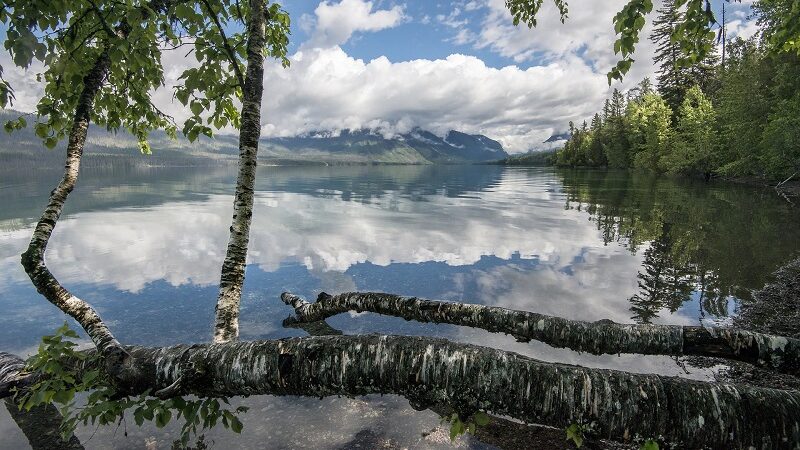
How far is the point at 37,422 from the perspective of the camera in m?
7.00

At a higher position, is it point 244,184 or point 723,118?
point 723,118

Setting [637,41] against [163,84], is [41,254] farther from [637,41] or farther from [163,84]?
[637,41]

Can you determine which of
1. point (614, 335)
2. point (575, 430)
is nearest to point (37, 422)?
point (575, 430)

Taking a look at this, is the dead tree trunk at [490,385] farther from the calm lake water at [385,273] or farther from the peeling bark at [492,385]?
the calm lake water at [385,273]

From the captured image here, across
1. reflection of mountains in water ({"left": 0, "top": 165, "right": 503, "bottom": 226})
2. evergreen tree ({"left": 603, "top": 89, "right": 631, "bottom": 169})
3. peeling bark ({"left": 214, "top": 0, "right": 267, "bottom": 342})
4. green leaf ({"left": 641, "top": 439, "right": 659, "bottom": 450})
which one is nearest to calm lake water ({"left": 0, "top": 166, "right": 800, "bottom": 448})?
peeling bark ({"left": 214, "top": 0, "right": 267, "bottom": 342})

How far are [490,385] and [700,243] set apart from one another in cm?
2413

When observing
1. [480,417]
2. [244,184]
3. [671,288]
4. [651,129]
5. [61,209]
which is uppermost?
[651,129]

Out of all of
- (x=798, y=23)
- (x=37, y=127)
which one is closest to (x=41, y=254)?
(x=37, y=127)

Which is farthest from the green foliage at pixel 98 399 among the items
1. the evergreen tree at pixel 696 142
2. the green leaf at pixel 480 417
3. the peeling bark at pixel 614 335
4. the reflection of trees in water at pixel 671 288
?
the evergreen tree at pixel 696 142

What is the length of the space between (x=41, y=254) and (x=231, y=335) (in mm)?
2807

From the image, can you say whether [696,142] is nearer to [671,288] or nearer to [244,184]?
[671,288]

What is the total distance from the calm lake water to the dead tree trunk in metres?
4.20

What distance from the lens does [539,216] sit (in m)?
33.1

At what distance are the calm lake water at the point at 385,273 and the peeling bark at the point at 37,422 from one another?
6.0 inches
